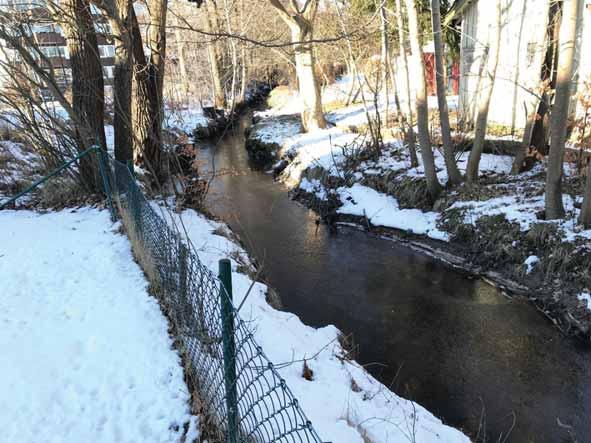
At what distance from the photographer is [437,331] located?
6438mm

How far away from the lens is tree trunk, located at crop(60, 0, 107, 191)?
317 inches

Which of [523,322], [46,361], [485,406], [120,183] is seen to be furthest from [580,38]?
[46,361]

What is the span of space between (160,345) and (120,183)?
13.1ft

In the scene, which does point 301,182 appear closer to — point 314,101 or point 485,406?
point 314,101

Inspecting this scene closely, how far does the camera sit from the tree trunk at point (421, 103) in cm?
834

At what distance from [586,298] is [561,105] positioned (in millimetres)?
2870

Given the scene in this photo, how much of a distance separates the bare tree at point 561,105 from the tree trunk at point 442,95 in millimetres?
2295

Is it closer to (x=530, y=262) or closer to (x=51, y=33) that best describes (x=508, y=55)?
(x=530, y=262)

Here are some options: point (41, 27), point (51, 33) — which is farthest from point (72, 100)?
point (41, 27)

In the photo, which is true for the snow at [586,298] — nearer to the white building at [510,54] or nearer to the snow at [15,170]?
the white building at [510,54]

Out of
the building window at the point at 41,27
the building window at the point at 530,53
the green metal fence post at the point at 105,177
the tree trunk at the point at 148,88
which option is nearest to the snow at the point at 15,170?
the tree trunk at the point at 148,88

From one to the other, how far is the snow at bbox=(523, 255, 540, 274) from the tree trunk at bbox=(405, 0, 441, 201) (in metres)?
2.85

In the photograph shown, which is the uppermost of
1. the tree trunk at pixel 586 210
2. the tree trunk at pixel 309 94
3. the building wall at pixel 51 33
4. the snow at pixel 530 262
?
the building wall at pixel 51 33

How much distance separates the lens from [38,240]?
661cm
